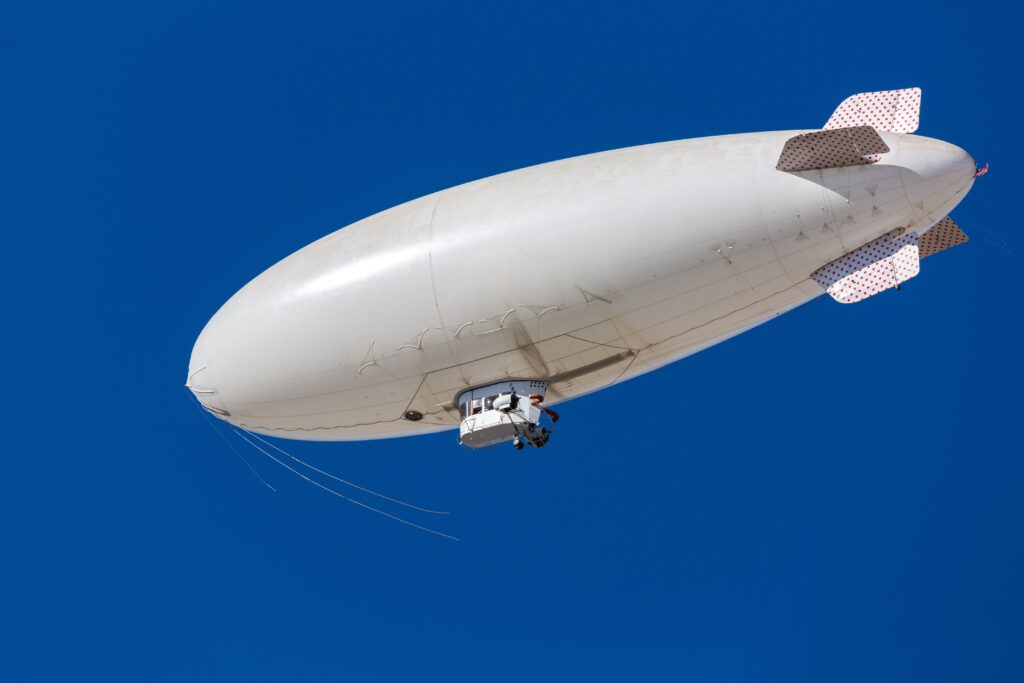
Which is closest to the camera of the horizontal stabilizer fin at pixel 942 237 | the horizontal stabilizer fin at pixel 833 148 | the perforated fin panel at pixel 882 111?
the horizontal stabilizer fin at pixel 833 148

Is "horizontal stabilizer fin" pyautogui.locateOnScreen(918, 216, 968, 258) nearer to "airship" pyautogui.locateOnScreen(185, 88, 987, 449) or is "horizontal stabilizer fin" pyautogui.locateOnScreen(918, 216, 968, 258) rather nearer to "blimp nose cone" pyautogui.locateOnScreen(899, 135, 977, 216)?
"airship" pyautogui.locateOnScreen(185, 88, 987, 449)

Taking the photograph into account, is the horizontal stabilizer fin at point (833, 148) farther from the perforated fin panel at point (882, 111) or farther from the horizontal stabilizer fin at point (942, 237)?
the horizontal stabilizer fin at point (942, 237)

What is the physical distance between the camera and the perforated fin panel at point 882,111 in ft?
114

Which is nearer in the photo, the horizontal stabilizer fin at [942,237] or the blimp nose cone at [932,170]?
the blimp nose cone at [932,170]

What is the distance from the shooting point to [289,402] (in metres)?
38.3

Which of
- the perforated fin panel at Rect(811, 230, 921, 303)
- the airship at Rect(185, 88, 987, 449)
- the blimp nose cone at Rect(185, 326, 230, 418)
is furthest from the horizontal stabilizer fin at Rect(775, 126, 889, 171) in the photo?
the blimp nose cone at Rect(185, 326, 230, 418)

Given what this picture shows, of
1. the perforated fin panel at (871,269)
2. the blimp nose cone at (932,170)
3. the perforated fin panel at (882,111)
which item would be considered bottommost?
the perforated fin panel at (871,269)

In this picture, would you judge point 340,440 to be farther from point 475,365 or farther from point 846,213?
point 846,213

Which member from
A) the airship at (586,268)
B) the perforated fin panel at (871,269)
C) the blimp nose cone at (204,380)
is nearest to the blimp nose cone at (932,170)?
the airship at (586,268)

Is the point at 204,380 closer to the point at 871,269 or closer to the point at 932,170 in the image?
the point at 871,269

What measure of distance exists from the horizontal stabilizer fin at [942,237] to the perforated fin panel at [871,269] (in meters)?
1.52

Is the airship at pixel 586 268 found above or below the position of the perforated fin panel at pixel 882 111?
below

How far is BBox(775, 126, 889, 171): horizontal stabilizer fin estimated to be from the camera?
33.4m

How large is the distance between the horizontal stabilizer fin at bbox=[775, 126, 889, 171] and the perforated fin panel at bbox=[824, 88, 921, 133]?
1.16 meters
